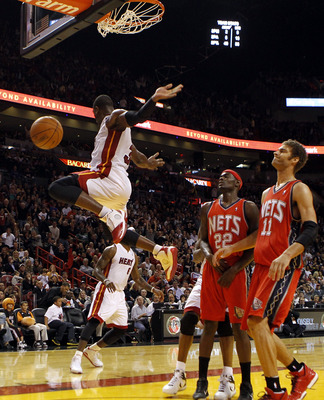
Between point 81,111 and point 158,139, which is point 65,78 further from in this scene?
point 158,139

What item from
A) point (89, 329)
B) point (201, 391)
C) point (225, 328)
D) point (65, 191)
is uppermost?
point (65, 191)

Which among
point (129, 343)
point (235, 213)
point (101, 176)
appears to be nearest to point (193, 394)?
point (235, 213)

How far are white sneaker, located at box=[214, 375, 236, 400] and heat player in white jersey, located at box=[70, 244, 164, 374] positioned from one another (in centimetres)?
236

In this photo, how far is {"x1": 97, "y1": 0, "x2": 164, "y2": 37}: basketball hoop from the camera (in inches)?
330

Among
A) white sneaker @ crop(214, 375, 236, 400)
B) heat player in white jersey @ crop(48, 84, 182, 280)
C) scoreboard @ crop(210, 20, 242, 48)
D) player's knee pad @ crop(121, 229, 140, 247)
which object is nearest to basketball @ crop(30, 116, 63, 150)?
heat player in white jersey @ crop(48, 84, 182, 280)

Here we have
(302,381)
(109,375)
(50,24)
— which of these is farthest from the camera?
(50,24)

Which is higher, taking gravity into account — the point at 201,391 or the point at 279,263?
the point at 279,263

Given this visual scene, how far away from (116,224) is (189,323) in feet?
4.22

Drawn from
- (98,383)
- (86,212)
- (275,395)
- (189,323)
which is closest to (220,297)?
(189,323)

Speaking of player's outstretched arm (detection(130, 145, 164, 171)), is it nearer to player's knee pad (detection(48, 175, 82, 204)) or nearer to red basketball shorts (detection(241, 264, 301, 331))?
player's knee pad (detection(48, 175, 82, 204))

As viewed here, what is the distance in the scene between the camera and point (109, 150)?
573 cm

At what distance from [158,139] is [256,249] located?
2553cm

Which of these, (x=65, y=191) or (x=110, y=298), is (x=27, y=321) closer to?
(x=110, y=298)

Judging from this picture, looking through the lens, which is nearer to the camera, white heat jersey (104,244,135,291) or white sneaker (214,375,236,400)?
white sneaker (214,375,236,400)
